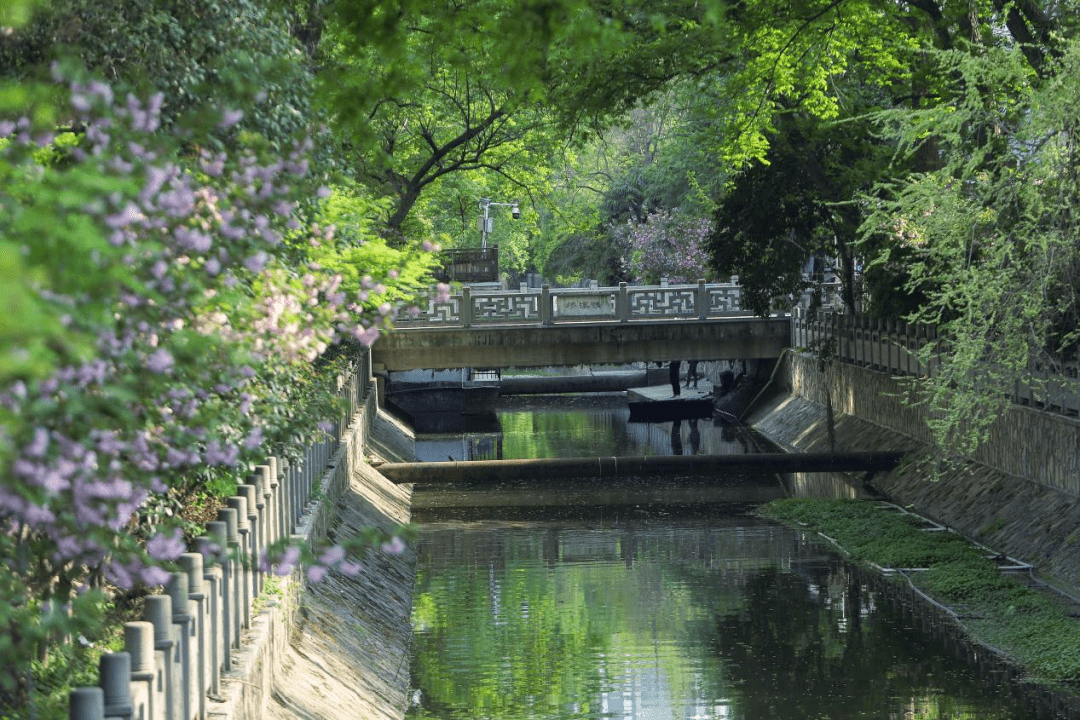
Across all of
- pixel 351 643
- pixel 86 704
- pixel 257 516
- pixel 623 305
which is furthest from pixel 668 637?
pixel 623 305

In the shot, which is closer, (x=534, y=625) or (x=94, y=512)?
(x=94, y=512)

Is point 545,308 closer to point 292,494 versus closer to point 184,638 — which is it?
point 292,494

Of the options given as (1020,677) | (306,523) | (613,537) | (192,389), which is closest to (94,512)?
(192,389)

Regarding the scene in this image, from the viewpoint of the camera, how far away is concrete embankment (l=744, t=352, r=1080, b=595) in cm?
2016

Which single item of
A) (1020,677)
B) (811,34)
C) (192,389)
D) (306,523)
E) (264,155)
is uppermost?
(811,34)

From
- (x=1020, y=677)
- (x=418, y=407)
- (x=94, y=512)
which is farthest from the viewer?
(x=418, y=407)

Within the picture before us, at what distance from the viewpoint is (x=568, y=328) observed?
135 ft

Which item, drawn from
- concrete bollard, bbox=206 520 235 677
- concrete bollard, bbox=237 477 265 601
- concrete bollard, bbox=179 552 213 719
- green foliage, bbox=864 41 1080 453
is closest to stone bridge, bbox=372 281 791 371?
green foliage, bbox=864 41 1080 453

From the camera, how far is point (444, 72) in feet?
119

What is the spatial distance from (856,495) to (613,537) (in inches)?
229

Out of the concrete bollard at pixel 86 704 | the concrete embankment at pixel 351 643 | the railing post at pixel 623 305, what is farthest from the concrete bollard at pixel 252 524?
the railing post at pixel 623 305

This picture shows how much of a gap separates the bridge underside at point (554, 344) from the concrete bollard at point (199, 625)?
1220 inches

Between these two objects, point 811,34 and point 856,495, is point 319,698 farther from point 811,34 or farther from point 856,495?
point 856,495

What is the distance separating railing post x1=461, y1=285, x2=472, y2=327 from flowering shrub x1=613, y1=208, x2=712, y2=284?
17.7 m
